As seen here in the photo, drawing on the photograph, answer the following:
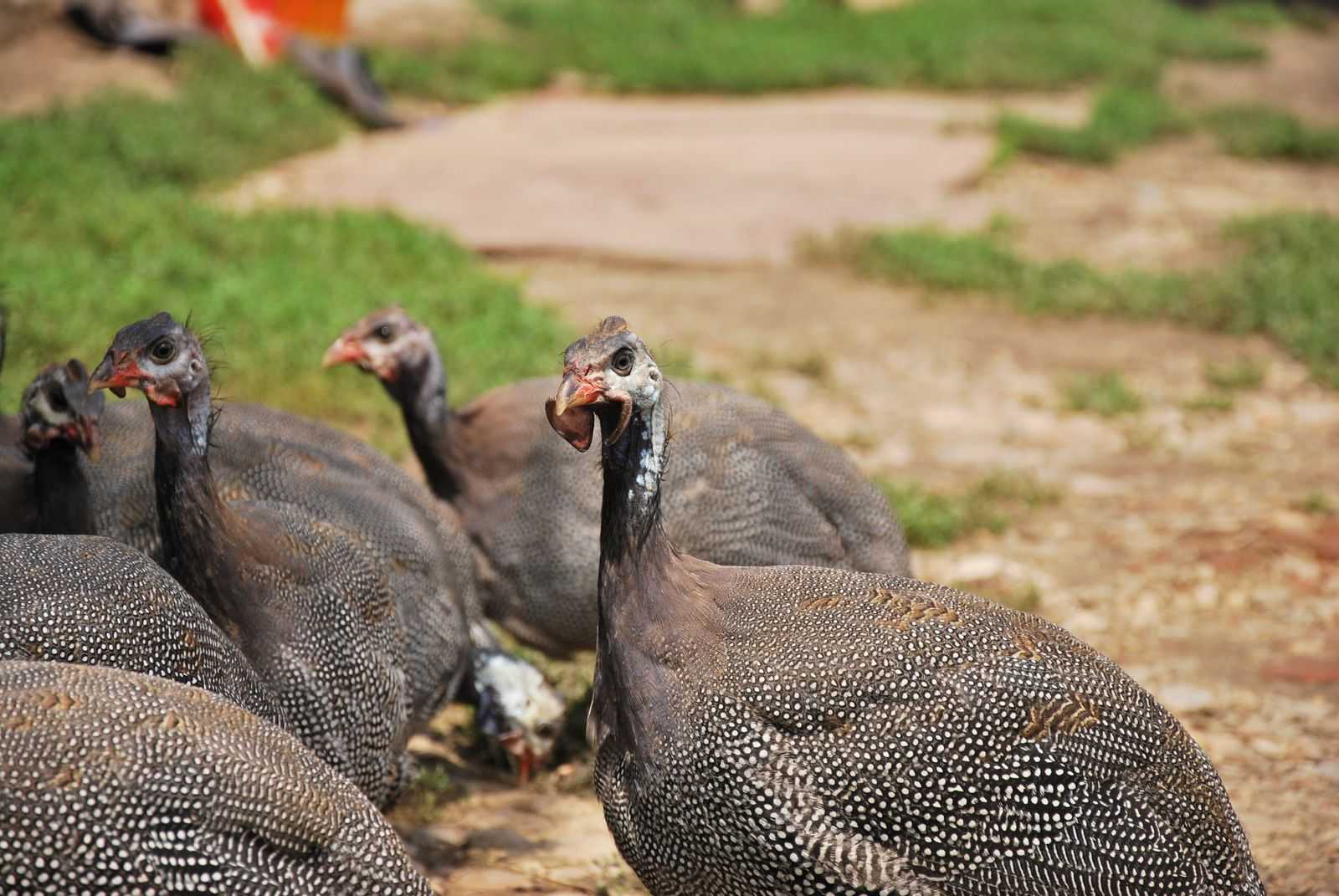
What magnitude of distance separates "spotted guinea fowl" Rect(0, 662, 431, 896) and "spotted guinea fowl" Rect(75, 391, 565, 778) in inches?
41.3

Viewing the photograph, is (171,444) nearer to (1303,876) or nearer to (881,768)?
(881,768)

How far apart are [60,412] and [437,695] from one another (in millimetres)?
1046

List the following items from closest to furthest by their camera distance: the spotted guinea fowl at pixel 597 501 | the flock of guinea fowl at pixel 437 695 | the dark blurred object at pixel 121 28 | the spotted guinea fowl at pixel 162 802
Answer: the spotted guinea fowl at pixel 162 802 < the flock of guinea fowl at pixel 437 695 < the spotted guinea fowl at pixel 597 501 < the dark blurred object at pixel 121 28

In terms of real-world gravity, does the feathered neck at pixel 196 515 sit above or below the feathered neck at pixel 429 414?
above

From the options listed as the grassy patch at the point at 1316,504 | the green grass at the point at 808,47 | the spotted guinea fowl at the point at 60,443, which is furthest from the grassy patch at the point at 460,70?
the spotted guinea fowl at the point at 60,443

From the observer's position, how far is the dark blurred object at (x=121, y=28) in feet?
33.5

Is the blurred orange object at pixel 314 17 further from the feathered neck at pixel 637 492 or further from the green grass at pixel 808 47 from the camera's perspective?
the feathered neck at pixel 637 492

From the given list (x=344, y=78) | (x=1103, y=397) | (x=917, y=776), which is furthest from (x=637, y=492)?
(x=344, y=78)

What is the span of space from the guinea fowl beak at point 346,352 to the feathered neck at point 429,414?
4.0 inches

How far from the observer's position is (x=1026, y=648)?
3.04m

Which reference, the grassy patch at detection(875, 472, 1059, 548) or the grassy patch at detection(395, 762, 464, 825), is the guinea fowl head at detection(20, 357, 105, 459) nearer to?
the grassy patch at detection(395, 762, 464, 825)

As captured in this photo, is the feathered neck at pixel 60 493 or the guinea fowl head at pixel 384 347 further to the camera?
the guinea fowl head at pixel 384 347

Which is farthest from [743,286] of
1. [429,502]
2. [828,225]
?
[429,502]

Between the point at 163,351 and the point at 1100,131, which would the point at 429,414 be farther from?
the point at 1100,131
